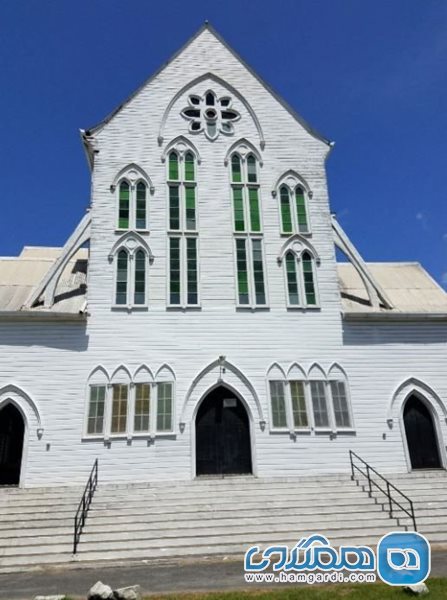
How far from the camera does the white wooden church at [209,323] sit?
15.5m

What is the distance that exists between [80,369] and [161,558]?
7.23 m

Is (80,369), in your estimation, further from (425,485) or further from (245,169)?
(425,485)

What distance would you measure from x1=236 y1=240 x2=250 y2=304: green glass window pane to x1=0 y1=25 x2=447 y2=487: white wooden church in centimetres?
9

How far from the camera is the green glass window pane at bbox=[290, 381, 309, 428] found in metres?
16.2

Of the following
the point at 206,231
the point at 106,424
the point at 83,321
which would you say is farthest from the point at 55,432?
the point at 206,231

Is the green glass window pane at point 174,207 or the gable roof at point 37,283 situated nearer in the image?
the gable roof at point 37,283

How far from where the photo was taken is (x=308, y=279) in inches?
723

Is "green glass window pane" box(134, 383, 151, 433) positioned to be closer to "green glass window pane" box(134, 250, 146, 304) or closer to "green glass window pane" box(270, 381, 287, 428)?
"green glass window pane" box(134, 250, 146, 304)

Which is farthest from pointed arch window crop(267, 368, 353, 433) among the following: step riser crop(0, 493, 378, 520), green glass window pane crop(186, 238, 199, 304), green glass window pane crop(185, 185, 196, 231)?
A: green glass window pane crop(185, 185, 196, 231)

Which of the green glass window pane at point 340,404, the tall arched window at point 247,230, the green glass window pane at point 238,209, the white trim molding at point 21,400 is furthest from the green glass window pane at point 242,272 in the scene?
the white trim molding at point 21,400

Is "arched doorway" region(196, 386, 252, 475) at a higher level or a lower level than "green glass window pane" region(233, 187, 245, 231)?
lower

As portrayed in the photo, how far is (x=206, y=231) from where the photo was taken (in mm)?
18578

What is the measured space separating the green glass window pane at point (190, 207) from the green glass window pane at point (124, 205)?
246cm

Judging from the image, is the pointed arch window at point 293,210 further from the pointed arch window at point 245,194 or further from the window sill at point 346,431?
the window sill at point 346,431
